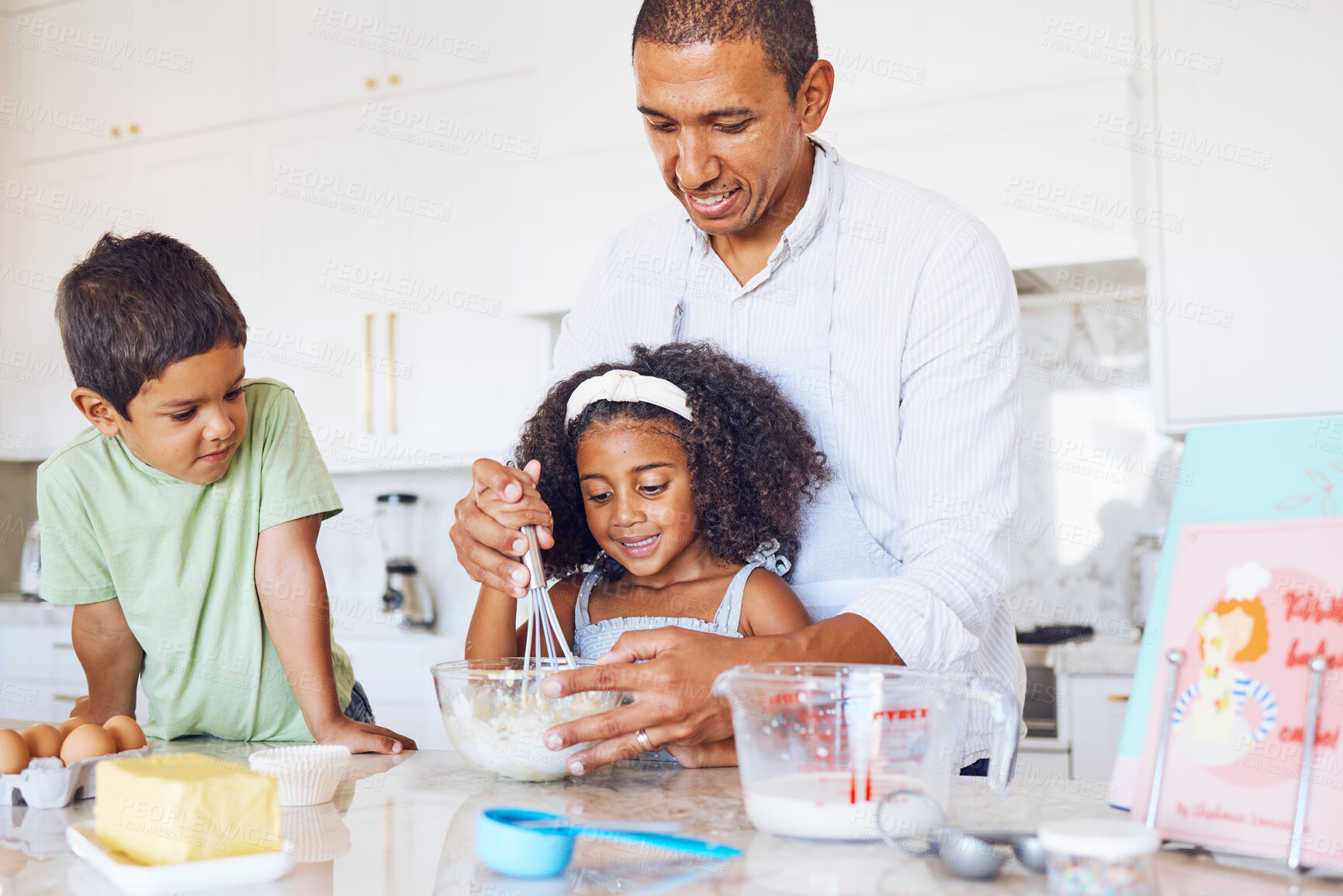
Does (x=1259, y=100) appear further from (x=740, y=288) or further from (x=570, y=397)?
(x=570, y=397)

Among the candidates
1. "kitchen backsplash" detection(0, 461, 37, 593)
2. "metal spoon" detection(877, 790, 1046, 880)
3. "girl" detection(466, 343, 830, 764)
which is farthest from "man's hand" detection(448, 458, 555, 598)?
"kitchen backsplash" detection(0, 461, 37, 593)

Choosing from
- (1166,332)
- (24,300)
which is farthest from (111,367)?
(24,300)

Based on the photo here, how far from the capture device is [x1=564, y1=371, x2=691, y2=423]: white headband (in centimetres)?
130

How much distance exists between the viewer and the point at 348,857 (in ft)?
2.39

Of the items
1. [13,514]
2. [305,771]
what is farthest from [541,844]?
[13,514]

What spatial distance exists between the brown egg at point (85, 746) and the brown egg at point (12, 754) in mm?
30

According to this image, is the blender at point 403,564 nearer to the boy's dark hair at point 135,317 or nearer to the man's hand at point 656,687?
the boy's dark hair at point 135,317

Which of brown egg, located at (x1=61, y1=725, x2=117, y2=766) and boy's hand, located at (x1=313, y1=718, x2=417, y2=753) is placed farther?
boy's hand, located at (x1=313, y1=718, x2=417, y2=753)

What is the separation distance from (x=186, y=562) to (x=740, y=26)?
0.92 meters

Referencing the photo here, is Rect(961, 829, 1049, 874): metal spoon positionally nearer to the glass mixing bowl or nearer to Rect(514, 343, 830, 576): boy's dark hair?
the glass mixing bowl

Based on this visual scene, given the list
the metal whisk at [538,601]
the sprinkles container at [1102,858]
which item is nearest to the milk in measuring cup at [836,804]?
the sprinkles container at [1102,858]

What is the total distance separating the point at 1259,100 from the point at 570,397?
1.96 metres

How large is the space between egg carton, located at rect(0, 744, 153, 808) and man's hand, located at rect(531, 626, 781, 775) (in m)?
0.38

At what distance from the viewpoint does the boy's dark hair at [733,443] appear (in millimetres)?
1303
